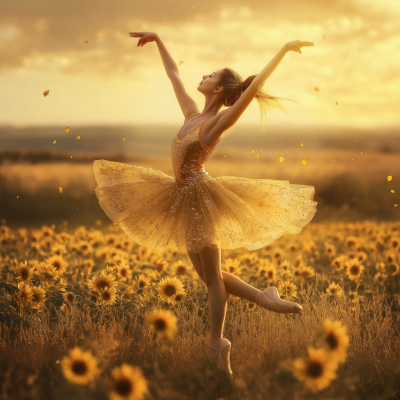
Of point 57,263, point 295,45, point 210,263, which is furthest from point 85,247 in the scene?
point 295,45

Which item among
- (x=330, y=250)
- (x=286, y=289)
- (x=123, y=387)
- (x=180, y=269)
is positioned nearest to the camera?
(x=123, y=387)

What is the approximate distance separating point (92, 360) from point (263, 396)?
3.24ft

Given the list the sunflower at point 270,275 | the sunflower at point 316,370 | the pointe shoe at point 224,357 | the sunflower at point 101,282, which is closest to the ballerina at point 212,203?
the pointe shoe at point 224,357

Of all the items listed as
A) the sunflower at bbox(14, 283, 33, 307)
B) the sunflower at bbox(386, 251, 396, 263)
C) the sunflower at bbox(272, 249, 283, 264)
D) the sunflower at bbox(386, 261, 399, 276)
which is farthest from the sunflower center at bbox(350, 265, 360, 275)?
the sunflower at bbox(14, 283, 33, 307)

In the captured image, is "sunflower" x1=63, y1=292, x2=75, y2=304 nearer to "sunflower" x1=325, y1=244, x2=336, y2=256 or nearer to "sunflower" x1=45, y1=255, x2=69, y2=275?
"sunflower" x1=45, y1=255, x2=69, y2=275

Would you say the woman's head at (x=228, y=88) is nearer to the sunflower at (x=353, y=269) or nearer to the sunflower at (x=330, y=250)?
→ the sunflower at (x=353, y=269)

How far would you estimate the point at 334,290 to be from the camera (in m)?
5.11

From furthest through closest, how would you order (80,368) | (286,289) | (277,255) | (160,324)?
(277,255), (286,289), (160,324), (80,368)

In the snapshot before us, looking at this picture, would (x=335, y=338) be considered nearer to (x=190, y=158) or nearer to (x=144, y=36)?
(x=190, y=158)

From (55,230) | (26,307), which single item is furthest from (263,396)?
(55,230)

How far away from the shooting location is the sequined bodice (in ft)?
11.4

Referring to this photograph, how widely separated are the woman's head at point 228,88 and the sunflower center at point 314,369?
87.6 inches

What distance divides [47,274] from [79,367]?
240 cm

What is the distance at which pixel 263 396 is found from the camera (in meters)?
2.45
